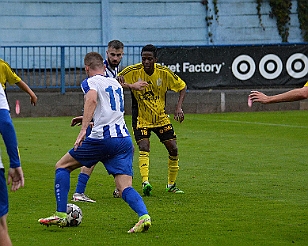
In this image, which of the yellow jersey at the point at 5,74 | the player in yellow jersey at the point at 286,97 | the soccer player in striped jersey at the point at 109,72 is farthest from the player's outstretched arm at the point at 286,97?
the yellow jersey at the point at 5,74

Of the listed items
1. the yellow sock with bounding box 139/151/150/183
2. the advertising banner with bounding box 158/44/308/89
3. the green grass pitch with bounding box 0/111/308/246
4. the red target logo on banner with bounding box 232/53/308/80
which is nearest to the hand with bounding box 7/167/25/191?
the green grass pitch with bounding box 0/111/308/246

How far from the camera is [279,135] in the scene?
18422mm

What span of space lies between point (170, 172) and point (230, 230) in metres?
3.09

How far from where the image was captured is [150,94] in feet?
36.8

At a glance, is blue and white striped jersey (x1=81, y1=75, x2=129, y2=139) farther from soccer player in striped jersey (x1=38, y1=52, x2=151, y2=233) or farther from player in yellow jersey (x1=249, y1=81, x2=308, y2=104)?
player in yellow jersey (x1=249, y1=81, x2=308, y2=104)

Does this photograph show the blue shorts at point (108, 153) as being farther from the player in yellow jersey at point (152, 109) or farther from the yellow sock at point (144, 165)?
the player in yellow jersey at point (152, 109)

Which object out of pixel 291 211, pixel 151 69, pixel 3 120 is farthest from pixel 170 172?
pixel 3 120

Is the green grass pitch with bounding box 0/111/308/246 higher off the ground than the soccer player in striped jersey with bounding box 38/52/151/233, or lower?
lower

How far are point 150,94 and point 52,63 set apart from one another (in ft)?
53.4

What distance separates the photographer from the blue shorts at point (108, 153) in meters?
8.09

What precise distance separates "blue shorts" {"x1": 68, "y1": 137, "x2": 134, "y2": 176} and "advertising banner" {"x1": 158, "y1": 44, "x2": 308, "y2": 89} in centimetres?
1778

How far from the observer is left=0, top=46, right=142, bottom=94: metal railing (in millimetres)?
26094

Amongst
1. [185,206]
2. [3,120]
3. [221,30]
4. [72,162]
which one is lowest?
[185,206]

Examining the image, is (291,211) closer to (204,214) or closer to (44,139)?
(204,214)
